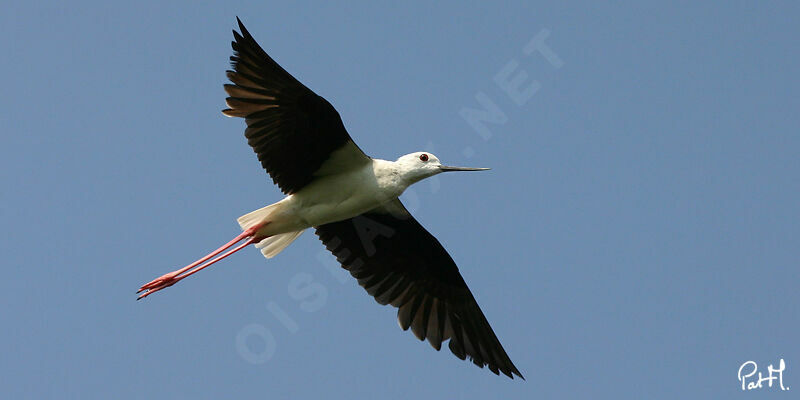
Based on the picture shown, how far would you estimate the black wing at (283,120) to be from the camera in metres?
12.4

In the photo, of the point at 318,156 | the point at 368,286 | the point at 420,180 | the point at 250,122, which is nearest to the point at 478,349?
the point at 368,286

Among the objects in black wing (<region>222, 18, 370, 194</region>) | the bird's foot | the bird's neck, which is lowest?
the bird's foot

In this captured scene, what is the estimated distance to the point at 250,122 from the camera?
500 inches

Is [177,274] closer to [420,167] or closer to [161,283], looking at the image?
[161,283]

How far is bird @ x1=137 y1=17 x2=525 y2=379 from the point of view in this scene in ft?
41.2

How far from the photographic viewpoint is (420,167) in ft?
43.8

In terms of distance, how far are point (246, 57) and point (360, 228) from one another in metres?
3.40

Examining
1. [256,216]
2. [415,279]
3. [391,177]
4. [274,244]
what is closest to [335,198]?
[391,177]

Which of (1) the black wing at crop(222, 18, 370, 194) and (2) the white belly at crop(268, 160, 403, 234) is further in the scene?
(2) the white belly at crop(268, 160, 403, 234)

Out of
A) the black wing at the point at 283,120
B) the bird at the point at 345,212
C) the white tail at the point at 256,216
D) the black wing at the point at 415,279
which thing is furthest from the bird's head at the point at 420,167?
the white tail at the point at 256,216

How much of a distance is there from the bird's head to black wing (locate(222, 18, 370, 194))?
0.55 m

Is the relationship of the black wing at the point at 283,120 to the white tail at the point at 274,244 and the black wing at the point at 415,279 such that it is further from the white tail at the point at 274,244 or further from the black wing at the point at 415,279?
the black wing at the point at 415,279

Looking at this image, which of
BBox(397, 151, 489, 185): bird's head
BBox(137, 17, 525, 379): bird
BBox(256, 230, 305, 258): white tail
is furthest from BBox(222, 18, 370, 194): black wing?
BBox(256, 230, 305, 258): white tail

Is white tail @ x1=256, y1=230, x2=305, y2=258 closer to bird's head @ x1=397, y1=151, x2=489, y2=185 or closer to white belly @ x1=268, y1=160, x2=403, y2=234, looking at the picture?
white belly @ x1=268, y1=160, x2=403, y2=234
